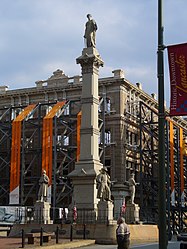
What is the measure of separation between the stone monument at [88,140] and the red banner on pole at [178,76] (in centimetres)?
1755

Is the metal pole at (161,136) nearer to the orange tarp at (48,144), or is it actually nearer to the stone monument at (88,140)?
the stone monument at (88,140)

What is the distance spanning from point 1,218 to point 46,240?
19912 mm

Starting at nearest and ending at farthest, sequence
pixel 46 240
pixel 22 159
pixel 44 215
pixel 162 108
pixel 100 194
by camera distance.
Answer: pixel 162 108
pixel 46 240
pixel 100 194
pixel 44 215
pixel 22 159

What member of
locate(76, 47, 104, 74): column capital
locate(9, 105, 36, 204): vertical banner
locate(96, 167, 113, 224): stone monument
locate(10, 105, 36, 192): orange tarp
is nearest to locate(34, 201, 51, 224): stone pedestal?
locate(96, 167, 113, 224): stone monument

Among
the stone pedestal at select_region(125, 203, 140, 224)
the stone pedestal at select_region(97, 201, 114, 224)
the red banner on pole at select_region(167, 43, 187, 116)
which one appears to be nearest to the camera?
the red banner on pole at select_region(167, 43, 187, 116)

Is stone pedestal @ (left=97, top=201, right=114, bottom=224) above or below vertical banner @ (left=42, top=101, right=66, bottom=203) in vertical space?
below

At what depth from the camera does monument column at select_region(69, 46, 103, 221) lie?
95.1ft

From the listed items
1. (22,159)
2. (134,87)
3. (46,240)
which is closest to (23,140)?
(22,159)

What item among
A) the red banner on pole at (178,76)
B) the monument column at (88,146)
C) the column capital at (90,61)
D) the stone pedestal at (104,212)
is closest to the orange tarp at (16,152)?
the monument column at (88,146)

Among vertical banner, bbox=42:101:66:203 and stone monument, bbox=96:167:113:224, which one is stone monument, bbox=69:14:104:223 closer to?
stone monument, bbox=96:167:113:224

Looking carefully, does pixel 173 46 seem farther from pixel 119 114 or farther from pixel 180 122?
pixel 180 122

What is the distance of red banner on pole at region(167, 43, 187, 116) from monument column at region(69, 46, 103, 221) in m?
17.6

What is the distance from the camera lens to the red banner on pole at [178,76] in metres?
11.3

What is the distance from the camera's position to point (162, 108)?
442 inches
